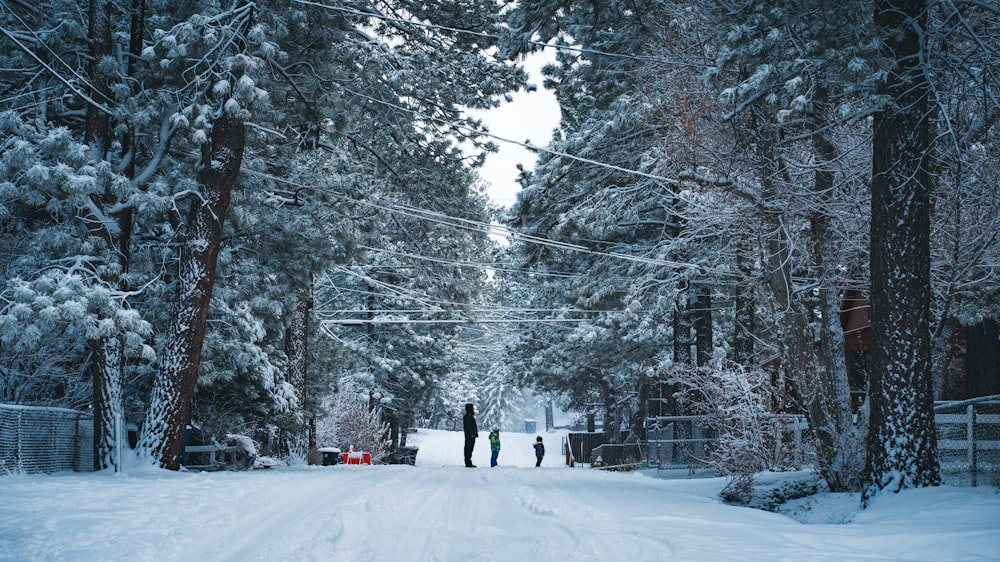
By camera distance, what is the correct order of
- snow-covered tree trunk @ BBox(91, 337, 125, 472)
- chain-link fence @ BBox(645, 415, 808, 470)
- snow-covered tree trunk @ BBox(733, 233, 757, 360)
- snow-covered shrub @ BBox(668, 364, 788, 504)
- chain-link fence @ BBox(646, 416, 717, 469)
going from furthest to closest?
chain-link fence @ BBox(646, 416, 717, 469) → chain-link fence @ BBox(645, 415, 808, 470) → snow-covered tree trunk @ BBox(91, 337, 125, 472) → snow-covered tree trunk @ BBox(733, 233, 757, 360) → snow-covered shrub @ BBox(668, 364, 788, 504)

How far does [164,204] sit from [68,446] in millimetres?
4744

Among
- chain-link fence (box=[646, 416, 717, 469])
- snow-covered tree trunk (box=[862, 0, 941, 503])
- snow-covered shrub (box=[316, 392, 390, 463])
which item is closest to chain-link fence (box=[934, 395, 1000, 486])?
snow-covered tree trunk (box=[862, 0, 941, 503])

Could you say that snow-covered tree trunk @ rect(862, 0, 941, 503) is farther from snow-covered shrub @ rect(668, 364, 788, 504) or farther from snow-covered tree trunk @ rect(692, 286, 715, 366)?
snow-covered tree trunk @ rect(692, 286, 715, 366)

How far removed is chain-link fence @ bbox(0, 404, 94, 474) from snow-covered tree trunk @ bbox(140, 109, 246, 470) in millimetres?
1428

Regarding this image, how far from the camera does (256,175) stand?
19.0m

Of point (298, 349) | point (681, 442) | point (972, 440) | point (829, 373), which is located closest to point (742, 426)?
point (829, 373)

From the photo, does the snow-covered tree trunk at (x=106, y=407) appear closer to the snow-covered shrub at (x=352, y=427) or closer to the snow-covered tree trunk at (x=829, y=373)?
the snow-covered tree trunk at (x=829, y=373)

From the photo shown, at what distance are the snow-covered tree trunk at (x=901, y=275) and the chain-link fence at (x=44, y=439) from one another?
12180 millimetres

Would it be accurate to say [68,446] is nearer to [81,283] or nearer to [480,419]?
[81,283]

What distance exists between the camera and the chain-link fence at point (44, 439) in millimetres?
13062

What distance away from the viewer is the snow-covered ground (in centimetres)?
684

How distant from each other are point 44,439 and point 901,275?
13399 millimetres

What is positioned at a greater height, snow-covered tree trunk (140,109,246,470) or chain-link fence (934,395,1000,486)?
snow-covered tree trunk (140,109,246,470)

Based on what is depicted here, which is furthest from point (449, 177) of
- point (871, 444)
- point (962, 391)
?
point (962, 391)
